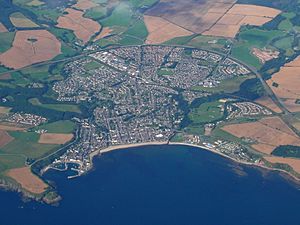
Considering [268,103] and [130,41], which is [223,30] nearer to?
[130,41]

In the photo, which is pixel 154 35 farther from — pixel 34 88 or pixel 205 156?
pixel 205 156

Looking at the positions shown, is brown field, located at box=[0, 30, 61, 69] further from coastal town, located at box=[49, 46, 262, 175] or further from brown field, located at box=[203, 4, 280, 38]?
brown field, located at box=[203, 4, 280, 38]

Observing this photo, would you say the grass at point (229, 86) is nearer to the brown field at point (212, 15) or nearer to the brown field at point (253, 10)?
the brown field at point (212, 15)

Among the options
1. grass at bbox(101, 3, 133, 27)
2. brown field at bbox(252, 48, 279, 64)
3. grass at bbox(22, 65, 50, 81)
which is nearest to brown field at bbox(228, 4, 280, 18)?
brown field at bbox(252, 48, 279, 64)

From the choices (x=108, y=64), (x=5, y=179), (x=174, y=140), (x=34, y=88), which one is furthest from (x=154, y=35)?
(x=5, y=179)

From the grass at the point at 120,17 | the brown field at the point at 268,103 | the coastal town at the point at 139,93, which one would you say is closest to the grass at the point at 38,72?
the coastal town at the point at 139,93
